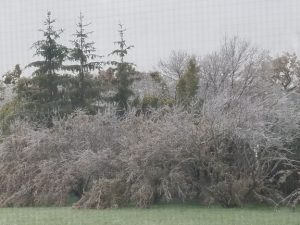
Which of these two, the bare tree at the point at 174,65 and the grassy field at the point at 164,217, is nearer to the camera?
the grassy field at the point at 164,217

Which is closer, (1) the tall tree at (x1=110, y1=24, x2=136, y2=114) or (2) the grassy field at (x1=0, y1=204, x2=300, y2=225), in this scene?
(2) the grassy field at (x1=0, y1=204, x2=300, y2=225)

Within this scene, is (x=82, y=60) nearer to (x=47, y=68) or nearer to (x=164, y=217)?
(x=47, y=68)

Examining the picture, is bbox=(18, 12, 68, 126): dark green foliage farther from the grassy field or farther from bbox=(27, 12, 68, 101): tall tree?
the grassy field

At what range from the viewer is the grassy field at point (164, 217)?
932 cm

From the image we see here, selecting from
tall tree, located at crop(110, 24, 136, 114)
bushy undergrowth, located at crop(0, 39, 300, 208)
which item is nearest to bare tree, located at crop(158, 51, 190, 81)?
tall tree, located at crop(110, 24, 136, 114)

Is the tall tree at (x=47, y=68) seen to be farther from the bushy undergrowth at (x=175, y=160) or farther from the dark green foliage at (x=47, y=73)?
the bushy undergrowth at (x=175, y=160)

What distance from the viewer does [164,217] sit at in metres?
10.1

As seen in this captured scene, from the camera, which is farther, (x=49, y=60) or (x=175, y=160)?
Answer: (x=49, y=60)

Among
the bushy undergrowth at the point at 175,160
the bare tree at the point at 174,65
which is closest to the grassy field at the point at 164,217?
the bushy undergrowth at the point at 175,160

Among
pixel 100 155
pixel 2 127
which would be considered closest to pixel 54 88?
pixel 2 127

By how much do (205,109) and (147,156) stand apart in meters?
1.92

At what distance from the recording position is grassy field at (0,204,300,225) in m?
9.32

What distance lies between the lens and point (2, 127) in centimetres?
2012

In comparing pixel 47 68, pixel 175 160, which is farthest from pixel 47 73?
pixel 175 160
